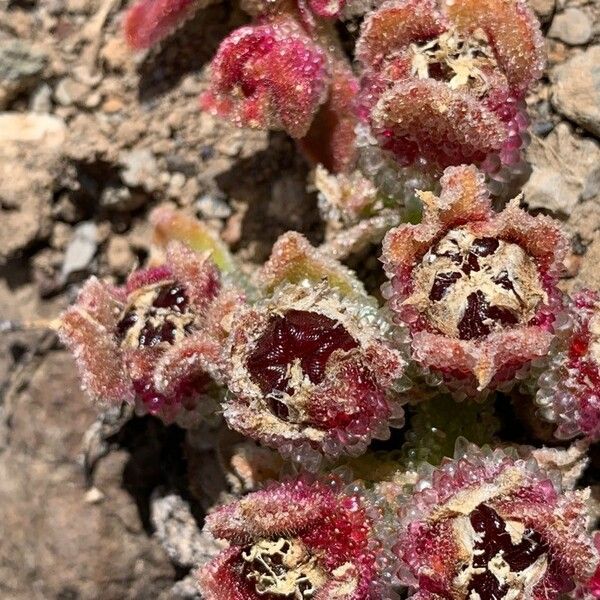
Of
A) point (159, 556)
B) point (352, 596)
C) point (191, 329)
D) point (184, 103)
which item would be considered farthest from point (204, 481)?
point (184, 103)

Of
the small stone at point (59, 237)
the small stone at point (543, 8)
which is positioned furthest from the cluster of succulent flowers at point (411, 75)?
the small stone at point (59, 237)

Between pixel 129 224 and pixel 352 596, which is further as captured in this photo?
pixel 129 224

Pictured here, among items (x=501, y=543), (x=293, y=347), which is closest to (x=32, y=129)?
(x=293, y=347)

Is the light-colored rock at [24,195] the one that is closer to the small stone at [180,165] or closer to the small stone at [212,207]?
the small stone at [180,165]

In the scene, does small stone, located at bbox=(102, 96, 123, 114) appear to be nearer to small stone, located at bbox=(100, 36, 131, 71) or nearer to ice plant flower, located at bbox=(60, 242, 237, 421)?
small stone, located at bbox=(100, 36, 131, 71)

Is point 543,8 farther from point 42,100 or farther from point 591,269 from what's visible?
point 42,100

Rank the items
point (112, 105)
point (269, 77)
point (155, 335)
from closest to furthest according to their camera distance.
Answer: point (155, 335) → point (269, 77) → point (112, 105)

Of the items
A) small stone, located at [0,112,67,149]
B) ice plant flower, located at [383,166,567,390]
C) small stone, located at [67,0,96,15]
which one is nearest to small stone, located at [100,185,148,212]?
small stone, located at [0,112,67,149]

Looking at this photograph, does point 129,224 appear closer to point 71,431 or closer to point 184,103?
point 184,103
